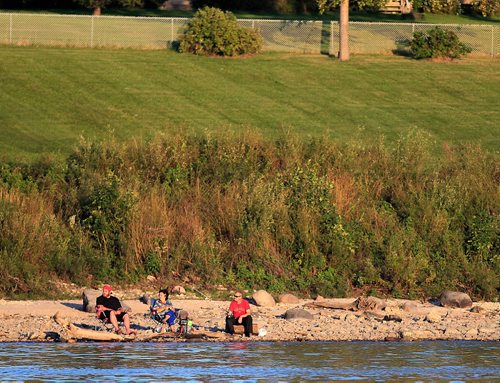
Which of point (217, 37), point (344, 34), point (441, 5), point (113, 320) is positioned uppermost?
point (441, 5)

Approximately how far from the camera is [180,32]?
54875 mm

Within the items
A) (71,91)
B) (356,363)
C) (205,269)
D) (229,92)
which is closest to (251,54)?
(229,92)

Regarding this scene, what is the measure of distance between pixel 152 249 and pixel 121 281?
1013 mm

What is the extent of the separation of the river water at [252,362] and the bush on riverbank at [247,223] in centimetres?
505

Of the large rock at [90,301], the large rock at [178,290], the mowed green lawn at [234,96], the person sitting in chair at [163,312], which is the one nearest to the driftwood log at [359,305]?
the large rock at [178,290]

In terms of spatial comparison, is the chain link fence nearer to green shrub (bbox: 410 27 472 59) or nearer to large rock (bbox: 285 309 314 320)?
green shrub (bbox: 410 27 472 59)

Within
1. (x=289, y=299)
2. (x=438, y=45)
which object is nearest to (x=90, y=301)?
(x=289, y=299)

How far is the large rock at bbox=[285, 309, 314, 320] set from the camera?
25.4m

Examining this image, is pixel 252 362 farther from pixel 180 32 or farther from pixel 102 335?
pixel 180 32

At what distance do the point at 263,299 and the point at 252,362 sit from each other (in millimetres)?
5629

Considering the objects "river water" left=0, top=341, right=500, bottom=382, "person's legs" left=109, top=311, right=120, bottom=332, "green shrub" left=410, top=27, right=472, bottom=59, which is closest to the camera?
"river water" left=0, top=341, right=500, bottom=382

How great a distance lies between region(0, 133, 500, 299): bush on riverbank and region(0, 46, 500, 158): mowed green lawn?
242 inches

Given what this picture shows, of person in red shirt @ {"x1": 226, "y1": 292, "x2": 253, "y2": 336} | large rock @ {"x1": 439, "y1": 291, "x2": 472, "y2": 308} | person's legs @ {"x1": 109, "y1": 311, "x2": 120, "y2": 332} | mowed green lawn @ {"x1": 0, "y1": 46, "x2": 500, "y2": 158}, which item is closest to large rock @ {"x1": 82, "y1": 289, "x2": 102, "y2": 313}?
person's legs @ {"x1": 109, "y1": 311, "x2": 120, "y2": 332}

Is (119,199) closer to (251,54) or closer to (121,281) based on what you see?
(121,281)
